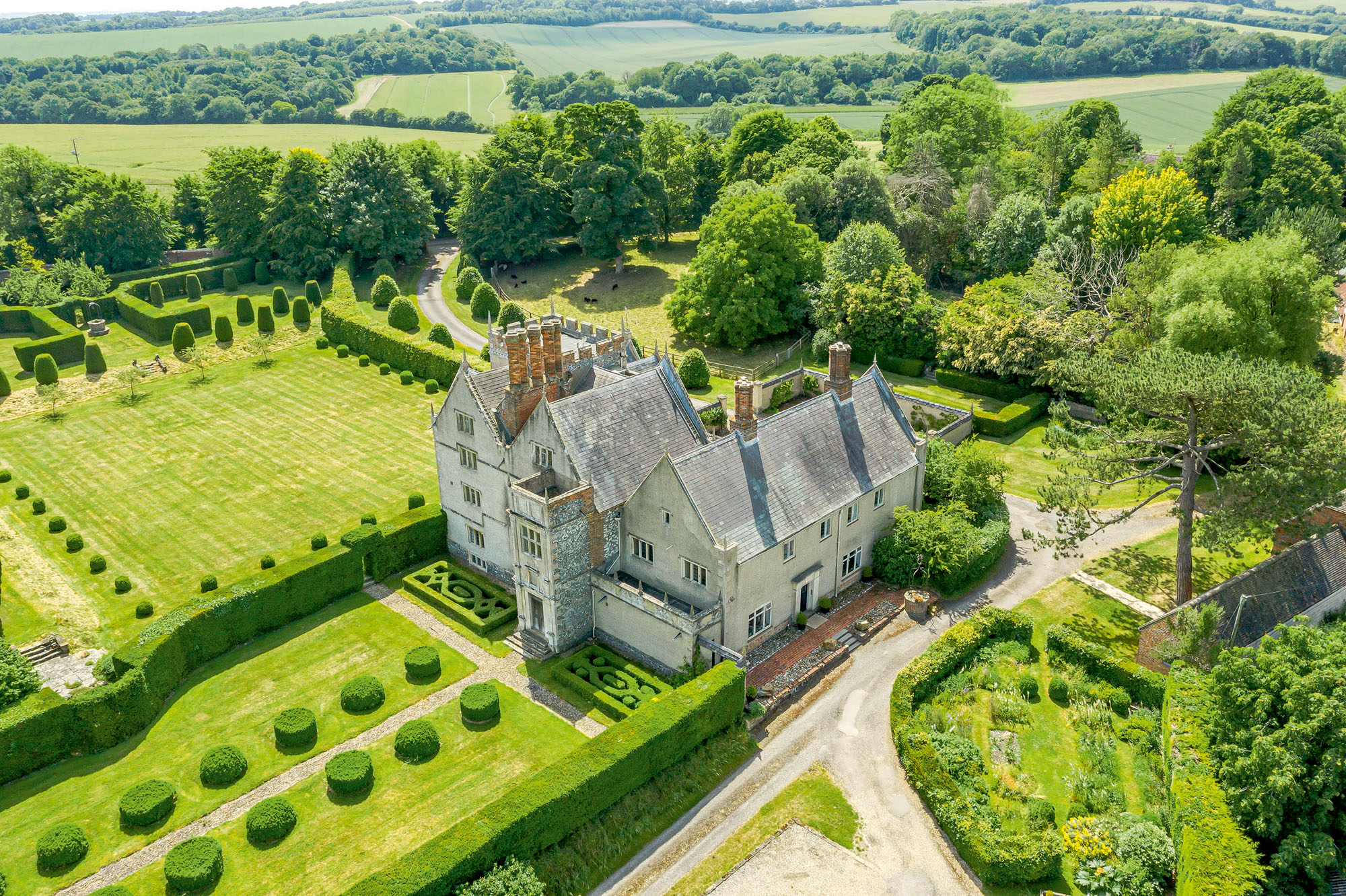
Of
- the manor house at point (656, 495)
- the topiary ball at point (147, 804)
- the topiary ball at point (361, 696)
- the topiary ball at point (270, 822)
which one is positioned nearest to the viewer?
the topiary ball at point (270, 822)

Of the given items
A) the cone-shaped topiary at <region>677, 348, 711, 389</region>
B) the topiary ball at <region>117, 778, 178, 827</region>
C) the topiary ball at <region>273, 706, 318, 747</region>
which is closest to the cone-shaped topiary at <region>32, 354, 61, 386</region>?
the topiary ball at <region>273, 706, 318, 747</region>

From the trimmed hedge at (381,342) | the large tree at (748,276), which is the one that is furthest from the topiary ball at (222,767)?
the large tree at (748,276)

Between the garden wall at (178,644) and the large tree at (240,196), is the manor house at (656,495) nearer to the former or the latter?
the garden wall at (178,644)

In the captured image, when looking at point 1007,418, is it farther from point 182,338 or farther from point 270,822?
point 182,338

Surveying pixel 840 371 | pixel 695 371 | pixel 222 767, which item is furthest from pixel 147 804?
pixel 695 371

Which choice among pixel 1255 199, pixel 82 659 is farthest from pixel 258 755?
pixel 1255 199
